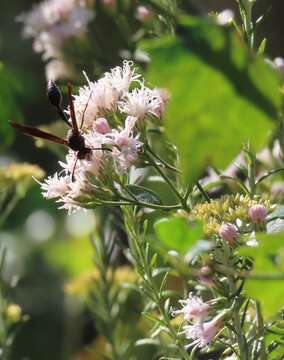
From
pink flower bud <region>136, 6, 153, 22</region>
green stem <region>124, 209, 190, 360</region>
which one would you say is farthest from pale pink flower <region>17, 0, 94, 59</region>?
green stem <region>124, 209, 190, 360</region>

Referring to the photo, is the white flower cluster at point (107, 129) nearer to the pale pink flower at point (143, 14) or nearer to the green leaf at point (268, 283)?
the green leaf at point (268, 283)

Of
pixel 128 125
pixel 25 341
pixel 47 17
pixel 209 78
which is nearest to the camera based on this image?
pixel 209 78

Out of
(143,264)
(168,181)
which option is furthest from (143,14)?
(168,181)

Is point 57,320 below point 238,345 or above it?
below

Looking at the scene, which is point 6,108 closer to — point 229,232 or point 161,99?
point 161,99

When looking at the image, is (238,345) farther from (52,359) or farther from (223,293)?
(52,359)

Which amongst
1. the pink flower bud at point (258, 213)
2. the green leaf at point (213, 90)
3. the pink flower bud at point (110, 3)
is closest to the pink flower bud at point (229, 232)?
the pink flower bud at point (258, 213)

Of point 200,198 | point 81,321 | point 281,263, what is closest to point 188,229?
point 281,263
